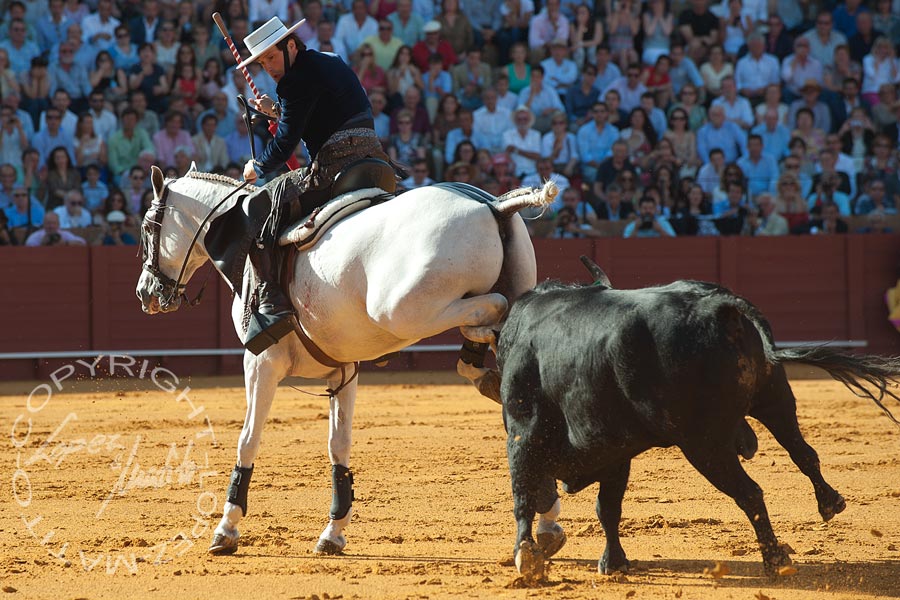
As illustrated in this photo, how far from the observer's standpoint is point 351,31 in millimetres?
14383

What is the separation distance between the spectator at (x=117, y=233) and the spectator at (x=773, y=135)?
7.19m

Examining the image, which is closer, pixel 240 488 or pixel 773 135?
pixel 240 488

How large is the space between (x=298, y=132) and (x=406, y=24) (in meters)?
9.70

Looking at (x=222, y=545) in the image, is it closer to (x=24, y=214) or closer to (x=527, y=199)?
(x=527, y=199)

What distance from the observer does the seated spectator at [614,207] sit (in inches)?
520

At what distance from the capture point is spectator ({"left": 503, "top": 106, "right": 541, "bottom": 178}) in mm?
13453

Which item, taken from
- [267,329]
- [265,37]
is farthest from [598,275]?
[265,37]

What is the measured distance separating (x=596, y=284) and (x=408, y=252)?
74 cm

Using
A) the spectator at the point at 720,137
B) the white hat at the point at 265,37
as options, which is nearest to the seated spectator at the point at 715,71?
the spectator at the point at 720,137

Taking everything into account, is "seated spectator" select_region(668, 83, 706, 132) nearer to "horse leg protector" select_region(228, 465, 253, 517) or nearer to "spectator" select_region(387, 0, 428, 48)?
"spectator" select_region(387, 0, 428, 48)

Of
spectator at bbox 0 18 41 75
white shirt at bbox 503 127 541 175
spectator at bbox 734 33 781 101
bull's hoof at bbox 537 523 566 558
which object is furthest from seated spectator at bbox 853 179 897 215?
bull's hoof at bbox 537 523 566 558

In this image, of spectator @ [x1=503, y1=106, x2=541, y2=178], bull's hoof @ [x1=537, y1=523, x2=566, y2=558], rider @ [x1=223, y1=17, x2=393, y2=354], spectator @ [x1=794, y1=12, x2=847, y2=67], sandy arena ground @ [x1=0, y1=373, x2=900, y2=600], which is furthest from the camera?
spectator @ [x1=794, y1=12, x2=847, y2=67]

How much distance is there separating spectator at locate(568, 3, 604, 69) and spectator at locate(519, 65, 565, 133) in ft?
2.66

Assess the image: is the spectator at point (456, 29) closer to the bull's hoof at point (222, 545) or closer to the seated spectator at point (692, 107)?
the seated spectator at point (692, 107)
